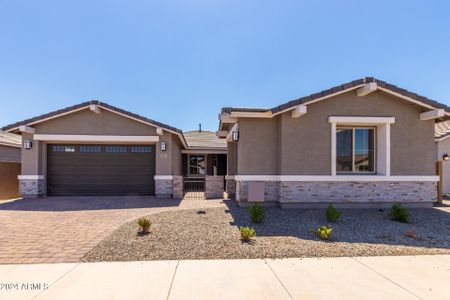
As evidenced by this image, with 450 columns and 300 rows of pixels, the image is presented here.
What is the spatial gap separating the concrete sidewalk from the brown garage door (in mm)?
8757

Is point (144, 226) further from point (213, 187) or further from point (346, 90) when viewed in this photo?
point (346, 90)

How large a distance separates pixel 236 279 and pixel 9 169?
17.8 metres

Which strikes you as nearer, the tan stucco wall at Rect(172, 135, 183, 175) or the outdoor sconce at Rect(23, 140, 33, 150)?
the outdoor sconce at Rect(23, 140, 33, 150)

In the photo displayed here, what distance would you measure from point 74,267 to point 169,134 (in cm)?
892

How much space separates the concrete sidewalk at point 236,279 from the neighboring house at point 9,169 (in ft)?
45.8

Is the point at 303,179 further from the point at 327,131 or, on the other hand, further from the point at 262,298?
the point at 262,298

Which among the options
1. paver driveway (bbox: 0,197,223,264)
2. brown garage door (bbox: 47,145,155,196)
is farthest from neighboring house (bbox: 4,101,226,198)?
paver driveway (bbox: 0,197,223,264)

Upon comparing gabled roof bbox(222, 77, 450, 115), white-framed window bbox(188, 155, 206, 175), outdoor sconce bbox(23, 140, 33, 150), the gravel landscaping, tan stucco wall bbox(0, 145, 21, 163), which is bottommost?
the gravel landscaping

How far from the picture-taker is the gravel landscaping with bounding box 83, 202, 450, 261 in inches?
209

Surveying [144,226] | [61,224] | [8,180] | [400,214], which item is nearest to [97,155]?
[61,224]

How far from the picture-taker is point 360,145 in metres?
9.98

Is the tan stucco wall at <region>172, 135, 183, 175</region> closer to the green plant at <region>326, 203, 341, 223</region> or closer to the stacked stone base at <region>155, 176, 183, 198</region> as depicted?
the stacked stone base at <region>155, 176, 183, 198</region>

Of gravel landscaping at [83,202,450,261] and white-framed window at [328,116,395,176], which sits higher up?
white-framed window at [328,116,395,176]

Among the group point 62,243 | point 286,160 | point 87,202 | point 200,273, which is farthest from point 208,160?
point 200,273
